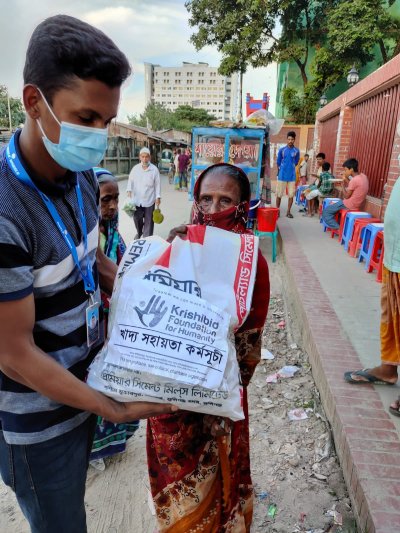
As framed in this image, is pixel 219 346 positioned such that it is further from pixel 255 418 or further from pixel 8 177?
pixel 255 418

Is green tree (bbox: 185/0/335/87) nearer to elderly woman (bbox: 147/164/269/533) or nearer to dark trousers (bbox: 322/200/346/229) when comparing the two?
dark trousers (bbox: 322/200/346/229)

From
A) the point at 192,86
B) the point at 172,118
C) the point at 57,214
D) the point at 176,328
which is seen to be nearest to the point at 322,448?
the point at 176,328

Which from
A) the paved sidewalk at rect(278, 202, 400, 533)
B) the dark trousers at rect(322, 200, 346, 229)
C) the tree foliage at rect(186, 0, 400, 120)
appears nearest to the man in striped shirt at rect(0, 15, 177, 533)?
the paved sidewalk at rect(278, 202, 400, 533)

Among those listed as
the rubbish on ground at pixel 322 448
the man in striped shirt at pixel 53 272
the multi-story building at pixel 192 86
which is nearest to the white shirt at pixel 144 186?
the rubbish on ground at pixel 322 448

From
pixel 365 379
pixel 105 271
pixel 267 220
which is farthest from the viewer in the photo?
pixel 267 220

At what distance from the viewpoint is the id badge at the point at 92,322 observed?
3.77ft

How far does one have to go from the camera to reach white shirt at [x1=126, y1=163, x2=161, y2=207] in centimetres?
675

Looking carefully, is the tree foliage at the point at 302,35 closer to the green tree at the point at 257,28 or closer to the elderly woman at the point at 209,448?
the green tree at the point at 257,28

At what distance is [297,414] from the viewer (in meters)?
2.80

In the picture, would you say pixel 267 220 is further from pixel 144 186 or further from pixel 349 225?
pixel 144 186

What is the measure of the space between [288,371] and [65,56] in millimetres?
3019

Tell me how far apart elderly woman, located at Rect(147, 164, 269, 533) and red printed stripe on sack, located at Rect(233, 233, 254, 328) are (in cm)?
15

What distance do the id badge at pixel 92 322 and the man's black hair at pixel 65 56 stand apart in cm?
56

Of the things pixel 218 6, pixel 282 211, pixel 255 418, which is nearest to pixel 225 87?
pixel 218 6
